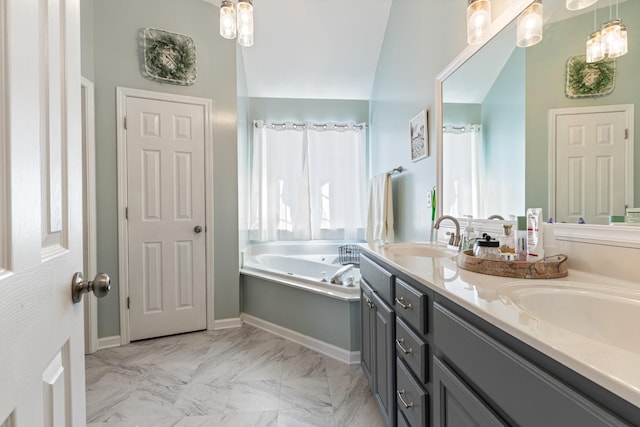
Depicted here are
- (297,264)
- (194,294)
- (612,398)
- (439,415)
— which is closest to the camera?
(612,398)

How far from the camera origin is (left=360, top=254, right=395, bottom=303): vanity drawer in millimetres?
1275

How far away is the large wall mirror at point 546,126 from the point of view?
2.82 ft

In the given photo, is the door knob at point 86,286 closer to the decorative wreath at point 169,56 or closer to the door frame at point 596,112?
the door frame at point 596,112

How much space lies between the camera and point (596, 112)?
3.02 feet

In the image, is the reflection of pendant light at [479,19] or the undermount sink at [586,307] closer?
the undermount sink at [586,307]

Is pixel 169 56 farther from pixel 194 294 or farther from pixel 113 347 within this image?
pixel 113 347

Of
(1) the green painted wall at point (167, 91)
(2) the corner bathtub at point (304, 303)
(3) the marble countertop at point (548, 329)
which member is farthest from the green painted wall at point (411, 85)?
(1) the green painted wall at point (167, 91)

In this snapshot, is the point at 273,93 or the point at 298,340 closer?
the point at 298,340

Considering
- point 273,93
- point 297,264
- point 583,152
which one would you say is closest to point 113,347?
point 297,264

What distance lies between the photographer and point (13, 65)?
0.41 m

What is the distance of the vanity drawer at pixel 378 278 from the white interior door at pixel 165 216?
1566mm

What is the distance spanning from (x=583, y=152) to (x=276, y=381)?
6.26 feet

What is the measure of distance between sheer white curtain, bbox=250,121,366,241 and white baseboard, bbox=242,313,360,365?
97 cm

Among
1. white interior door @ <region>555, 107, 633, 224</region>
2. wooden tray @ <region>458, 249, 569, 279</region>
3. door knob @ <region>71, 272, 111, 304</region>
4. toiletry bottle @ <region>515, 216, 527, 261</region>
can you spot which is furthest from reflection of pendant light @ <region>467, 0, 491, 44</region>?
door knob @ <region>71, 272, 111, 304</region>
